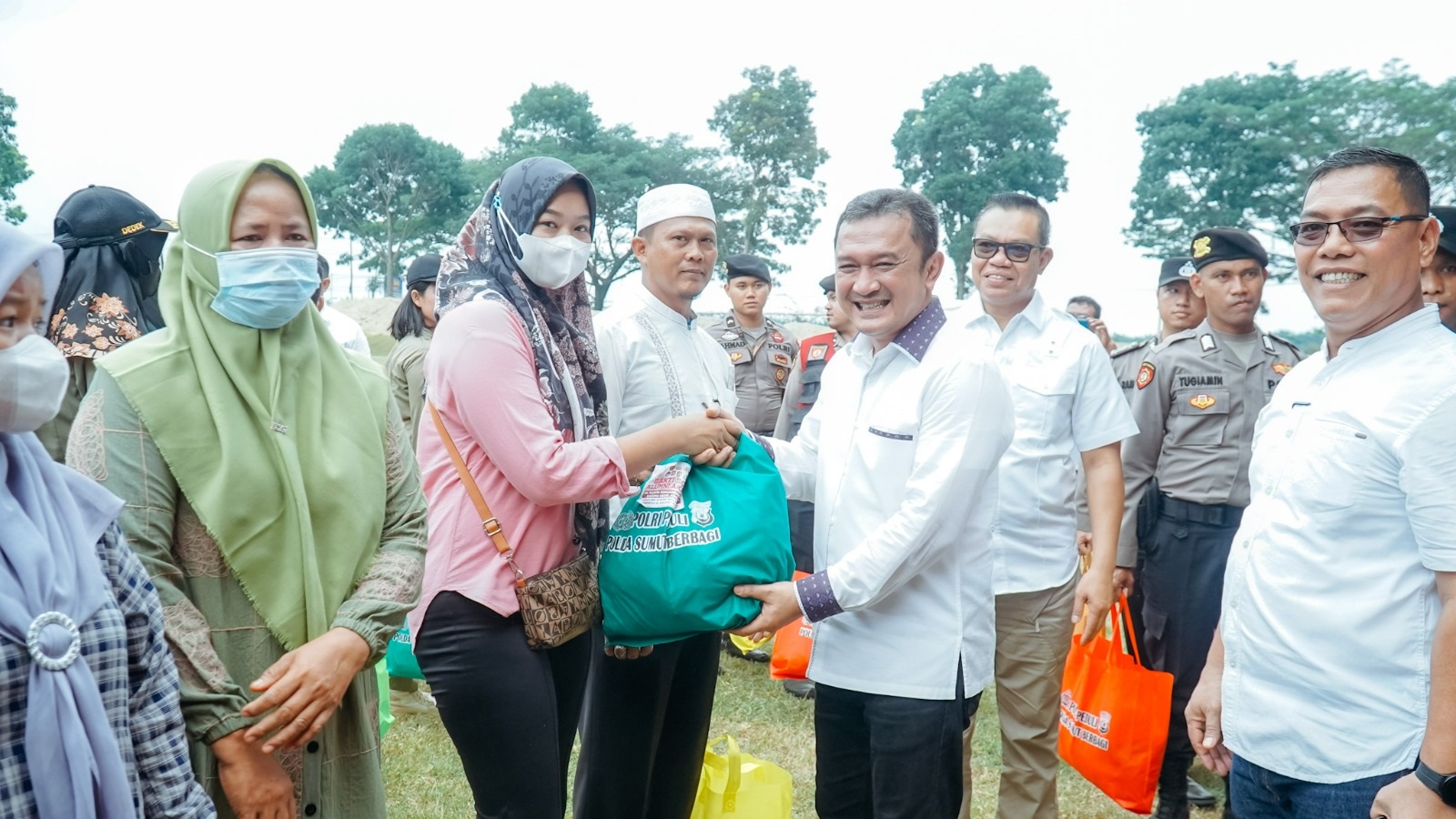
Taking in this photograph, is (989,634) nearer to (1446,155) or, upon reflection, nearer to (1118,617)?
(1118,617)

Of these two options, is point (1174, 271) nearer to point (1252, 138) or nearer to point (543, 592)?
point (543, 592)

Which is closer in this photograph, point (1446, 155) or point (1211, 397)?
point (1211, 397)

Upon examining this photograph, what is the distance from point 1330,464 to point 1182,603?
2.43 meters

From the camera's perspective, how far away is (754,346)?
701 centimetres

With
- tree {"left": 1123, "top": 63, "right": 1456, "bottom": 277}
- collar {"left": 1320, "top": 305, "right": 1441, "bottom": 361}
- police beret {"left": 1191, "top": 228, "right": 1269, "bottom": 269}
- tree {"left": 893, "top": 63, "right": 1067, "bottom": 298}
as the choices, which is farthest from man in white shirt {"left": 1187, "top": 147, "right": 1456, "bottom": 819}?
tree {"left": 893, "top": 63, "right": 1067, "bottom": 298}

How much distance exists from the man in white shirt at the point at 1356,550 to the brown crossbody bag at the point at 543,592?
1455 millimetres

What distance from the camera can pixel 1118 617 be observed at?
12.3ft

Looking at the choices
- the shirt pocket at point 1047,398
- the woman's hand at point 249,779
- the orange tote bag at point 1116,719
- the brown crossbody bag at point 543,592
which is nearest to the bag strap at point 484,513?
the brown crossbody bag at point 543,592

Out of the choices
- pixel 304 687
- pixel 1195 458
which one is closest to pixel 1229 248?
pixel 1195 458

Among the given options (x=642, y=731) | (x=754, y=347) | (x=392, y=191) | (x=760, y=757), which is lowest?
(x=760, y=757)

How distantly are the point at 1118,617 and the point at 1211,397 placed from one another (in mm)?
1084

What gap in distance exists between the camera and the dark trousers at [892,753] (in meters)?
2.30

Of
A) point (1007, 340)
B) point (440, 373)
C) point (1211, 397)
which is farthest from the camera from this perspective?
point (1211, 397)

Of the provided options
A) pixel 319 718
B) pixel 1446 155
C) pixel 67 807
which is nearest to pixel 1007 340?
pixel 319 718
